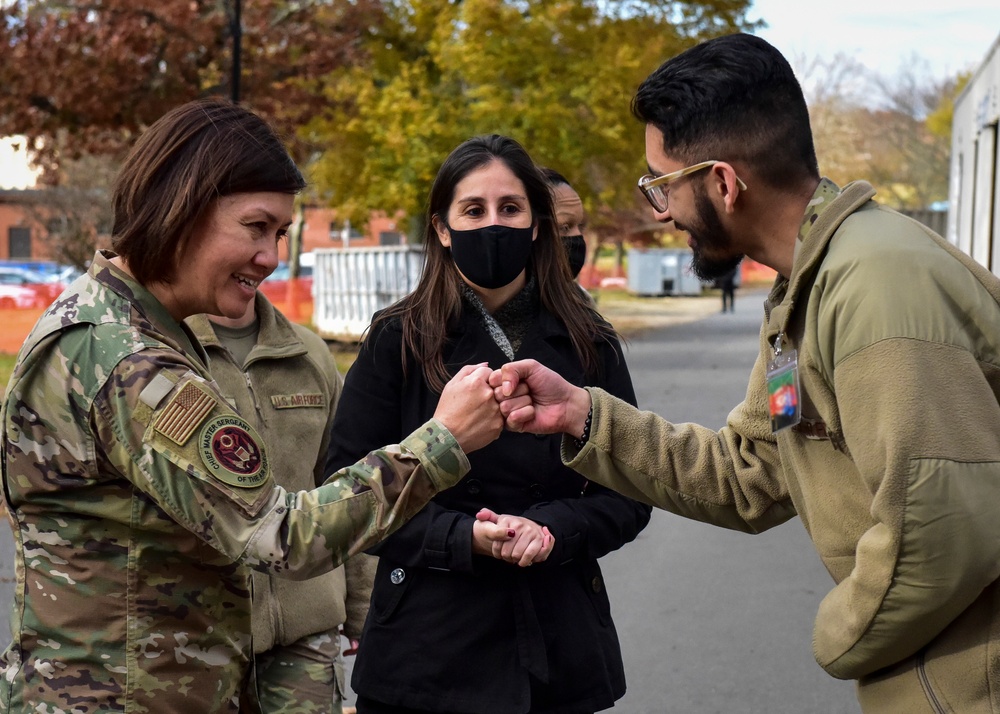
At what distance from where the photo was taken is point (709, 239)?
7.96ft

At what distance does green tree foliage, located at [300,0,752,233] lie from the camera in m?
19.2

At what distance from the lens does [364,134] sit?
20.6 meters

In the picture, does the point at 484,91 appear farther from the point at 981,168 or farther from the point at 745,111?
the point at 745,111

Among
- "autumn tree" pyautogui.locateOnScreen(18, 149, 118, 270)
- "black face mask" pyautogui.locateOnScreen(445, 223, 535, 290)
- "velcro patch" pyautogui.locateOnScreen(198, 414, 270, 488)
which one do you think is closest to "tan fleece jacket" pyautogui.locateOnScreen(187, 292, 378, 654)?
"black face mask" pyautogui.locateOnScreen(445, 223, 535, 290)

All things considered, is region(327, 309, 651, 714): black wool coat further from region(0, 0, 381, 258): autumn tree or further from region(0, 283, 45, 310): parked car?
region(0, 283, 45, 310): parked car

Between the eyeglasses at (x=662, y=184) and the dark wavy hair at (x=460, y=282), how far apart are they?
3.03ft

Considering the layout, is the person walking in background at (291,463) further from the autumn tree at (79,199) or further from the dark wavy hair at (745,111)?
the autumn tree at (79,199)

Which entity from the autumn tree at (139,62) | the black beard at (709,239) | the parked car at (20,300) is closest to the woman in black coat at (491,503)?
the black beard at (709,239)

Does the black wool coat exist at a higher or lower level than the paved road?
higher

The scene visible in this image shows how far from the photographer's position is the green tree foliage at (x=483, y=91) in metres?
19.2

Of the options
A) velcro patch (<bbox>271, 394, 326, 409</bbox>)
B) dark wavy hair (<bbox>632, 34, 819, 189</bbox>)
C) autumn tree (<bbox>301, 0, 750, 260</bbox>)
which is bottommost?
velcro patch (<bbox>271, 394, 326, 409</bbox>)

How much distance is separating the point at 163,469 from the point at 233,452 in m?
0.12

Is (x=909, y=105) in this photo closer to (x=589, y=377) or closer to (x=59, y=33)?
(x=59, y=33)

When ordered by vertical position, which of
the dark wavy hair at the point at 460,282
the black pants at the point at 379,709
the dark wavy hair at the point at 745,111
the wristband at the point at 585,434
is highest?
the dark wavy hair at the point at 745,111
